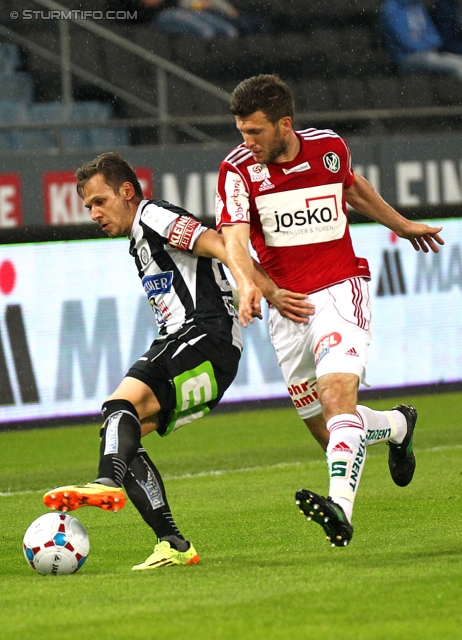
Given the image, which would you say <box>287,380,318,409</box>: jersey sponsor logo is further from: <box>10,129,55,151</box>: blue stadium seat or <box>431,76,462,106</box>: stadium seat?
<box>431,76,462,106</box>: stadium seat

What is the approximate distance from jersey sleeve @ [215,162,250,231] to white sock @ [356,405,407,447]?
3.42ft

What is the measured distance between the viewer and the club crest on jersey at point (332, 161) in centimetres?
560

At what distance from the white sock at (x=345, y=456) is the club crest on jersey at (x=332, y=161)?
1.18m

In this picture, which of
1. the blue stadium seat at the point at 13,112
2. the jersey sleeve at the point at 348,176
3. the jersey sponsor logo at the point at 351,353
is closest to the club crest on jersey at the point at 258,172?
the jersey sleeve at the point at 348,176

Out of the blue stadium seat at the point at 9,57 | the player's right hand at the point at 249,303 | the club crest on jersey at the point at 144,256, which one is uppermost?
the blue stadium seat at the point at 9,57

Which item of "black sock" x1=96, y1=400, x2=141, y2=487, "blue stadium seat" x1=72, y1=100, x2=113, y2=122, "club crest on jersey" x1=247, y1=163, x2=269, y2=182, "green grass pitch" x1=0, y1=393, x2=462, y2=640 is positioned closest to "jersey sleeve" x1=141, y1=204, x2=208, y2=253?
"club crest on jersey" x1=247, y1=163, x2=269, y2=182

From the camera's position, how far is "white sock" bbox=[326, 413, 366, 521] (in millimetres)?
4875

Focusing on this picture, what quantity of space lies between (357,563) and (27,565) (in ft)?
4.90

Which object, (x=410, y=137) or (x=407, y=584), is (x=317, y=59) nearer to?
(x=410, y=137)

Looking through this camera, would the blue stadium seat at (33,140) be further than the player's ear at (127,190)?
Yes

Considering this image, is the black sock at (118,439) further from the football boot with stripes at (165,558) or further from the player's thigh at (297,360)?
the player's thigh at (297,360)

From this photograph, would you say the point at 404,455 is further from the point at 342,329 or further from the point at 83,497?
the point at 83,497

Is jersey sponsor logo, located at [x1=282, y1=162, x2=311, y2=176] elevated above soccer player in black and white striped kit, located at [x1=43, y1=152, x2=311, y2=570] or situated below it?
above

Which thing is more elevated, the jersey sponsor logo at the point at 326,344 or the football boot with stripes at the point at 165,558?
the jersey sponsor logo at the point at 326,344
